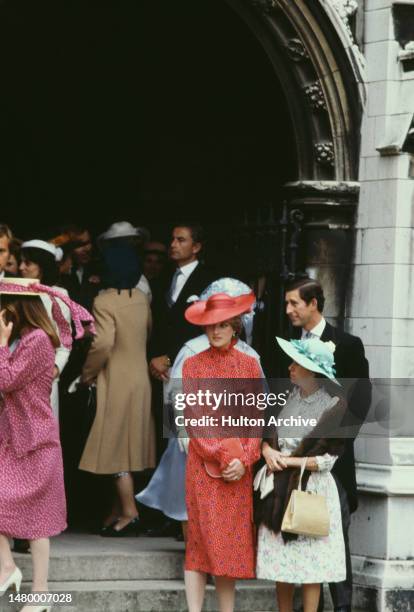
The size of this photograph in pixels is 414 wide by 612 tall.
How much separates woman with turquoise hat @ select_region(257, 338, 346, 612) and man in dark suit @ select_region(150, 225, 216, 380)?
4.29ft

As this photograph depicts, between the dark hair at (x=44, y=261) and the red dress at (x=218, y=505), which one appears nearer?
the red dress at (x=218, y=505)

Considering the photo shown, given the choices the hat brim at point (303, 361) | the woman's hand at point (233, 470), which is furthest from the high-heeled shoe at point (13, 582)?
the hat brim at point (303, 361)

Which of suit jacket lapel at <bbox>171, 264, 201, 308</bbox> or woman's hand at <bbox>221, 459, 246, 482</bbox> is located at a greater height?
suit jacket lapel at <bbox>171, 264, 201, 308</bbox>

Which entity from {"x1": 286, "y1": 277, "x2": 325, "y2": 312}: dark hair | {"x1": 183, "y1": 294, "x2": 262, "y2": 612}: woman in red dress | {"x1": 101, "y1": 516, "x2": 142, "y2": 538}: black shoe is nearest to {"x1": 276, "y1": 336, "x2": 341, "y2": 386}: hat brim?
{"x1": 183, "y1": 294, "x2": 262, "y2": 612}: woman in red dress

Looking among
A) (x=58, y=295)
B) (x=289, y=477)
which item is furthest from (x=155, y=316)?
(x=289, y=477)

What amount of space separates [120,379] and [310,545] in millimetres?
2051

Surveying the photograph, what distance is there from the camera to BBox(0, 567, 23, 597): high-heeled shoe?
937 centimetres

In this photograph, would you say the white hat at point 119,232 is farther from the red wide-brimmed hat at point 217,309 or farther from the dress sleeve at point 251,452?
the dress sleeve at point 251,452

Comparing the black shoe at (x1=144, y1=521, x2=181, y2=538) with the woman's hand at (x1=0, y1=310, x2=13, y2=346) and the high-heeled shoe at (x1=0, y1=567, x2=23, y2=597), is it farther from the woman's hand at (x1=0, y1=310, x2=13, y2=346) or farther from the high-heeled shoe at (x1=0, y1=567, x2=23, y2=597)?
the woman's hand at (x1=0, y1=310, x2=13, y2=346)

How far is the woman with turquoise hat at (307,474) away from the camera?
9.32 meters

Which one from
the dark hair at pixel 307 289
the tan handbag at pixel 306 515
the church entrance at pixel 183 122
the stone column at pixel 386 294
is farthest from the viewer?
the church entrance at pixel 183 122

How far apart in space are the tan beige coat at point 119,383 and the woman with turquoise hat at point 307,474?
5.27ft

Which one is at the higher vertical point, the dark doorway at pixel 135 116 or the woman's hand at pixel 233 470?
the dark doorway at pixel 135 116

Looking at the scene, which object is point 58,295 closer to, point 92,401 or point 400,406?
point 92,401
